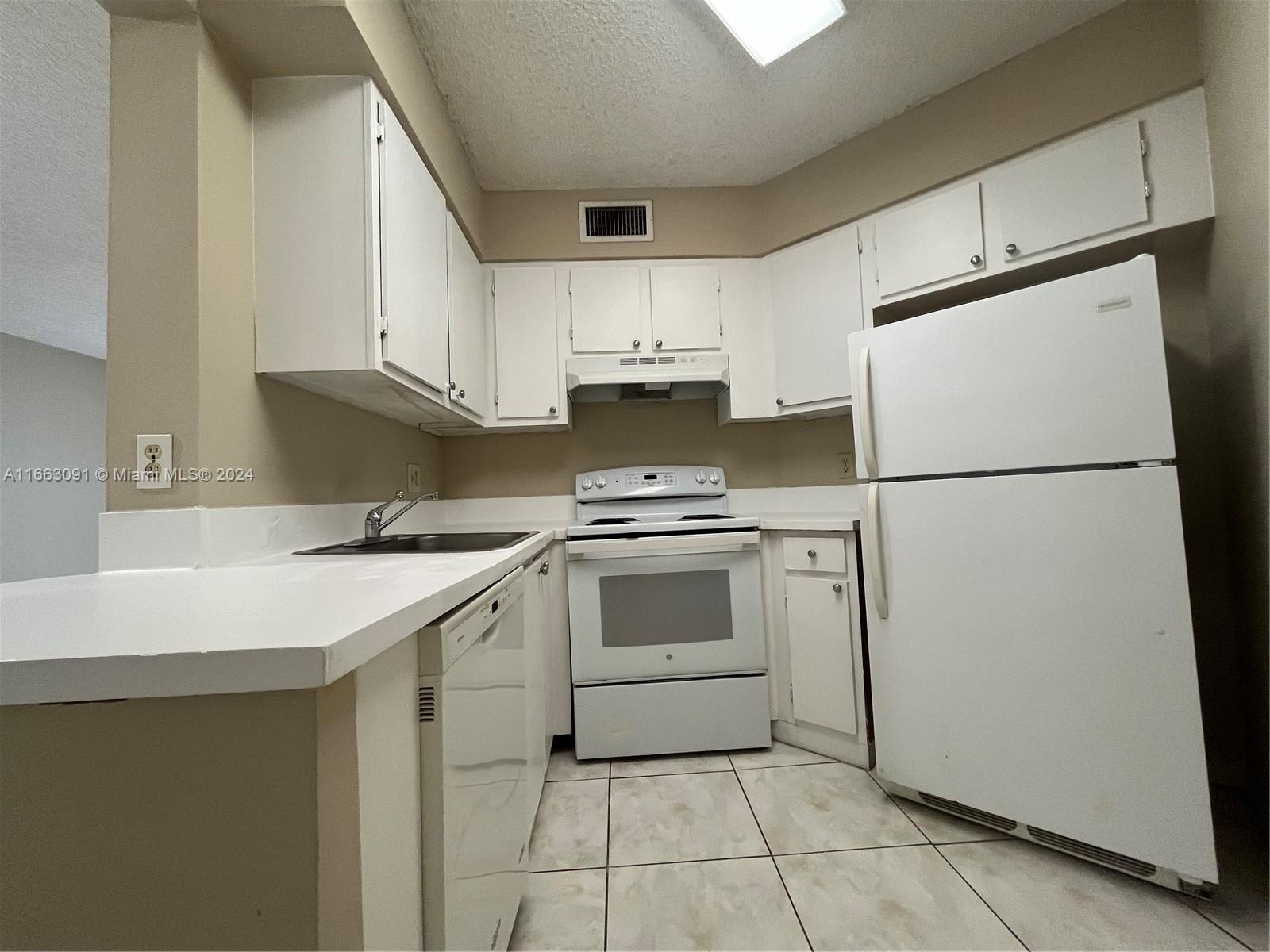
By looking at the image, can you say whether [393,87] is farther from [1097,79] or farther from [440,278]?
[1097,79]

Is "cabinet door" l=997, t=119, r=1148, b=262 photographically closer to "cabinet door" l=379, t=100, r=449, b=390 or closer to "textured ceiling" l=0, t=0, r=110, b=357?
"cabinet door" l=379, t=100, r=449, b=390

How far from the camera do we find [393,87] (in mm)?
1354

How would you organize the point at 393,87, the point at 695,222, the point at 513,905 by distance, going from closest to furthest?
the point at 513,905 → the point at 393,87 → the point at 695,222

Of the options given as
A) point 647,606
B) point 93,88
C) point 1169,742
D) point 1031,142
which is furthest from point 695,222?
point 1169,742

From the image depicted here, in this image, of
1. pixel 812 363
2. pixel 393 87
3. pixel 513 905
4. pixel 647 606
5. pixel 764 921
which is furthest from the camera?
pixel 812 363

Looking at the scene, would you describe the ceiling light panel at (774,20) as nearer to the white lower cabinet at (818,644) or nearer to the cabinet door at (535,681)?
the white lower cabinet at (818,644)

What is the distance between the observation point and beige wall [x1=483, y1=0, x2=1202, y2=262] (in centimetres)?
155

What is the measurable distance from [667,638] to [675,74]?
1983mm

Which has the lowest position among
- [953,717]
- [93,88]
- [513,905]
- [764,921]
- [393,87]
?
[764,921]

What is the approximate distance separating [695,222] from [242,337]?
74.5 inches

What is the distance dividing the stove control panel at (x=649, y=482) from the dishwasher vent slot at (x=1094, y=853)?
160 cm

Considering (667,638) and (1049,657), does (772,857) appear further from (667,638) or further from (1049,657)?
(1049,657)

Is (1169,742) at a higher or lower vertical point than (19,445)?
lower

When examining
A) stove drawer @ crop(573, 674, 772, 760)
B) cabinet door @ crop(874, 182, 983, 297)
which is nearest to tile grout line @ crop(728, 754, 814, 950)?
stove drawer @ crop(573, 674, 772, 760)
